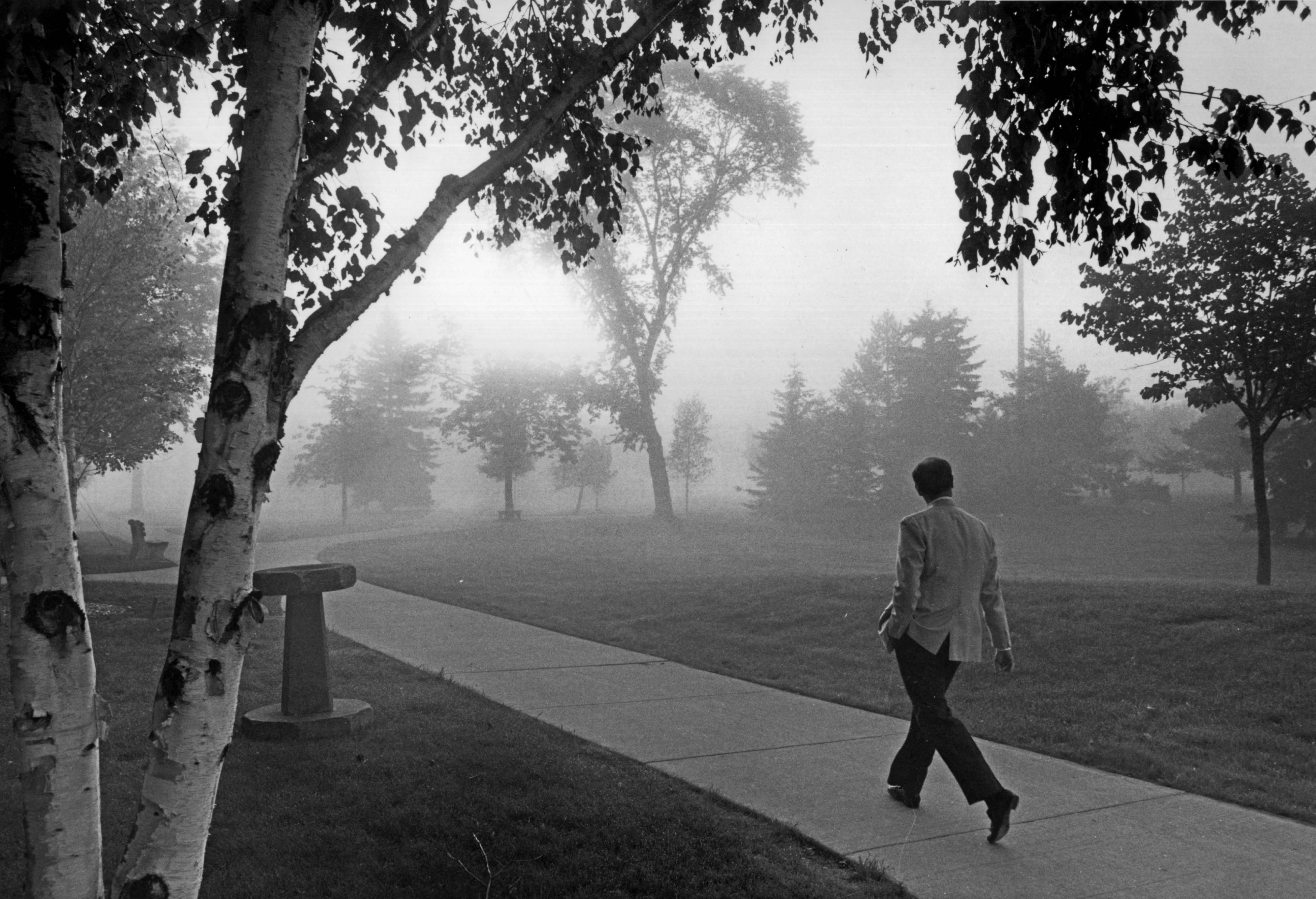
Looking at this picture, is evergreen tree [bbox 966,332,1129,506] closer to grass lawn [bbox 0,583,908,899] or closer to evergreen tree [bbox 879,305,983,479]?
evergreen tree [bbox 879,305,983,479]

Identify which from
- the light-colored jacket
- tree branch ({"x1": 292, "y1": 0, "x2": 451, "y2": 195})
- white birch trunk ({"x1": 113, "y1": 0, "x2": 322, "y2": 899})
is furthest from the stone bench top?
white birch trunk ({"x1": 113, "y1": 0, "x2": 322, "y2": 899})

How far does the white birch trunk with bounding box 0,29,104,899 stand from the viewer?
250cm

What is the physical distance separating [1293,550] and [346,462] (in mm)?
39552

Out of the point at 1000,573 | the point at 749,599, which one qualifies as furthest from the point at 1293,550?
the point at 749,599

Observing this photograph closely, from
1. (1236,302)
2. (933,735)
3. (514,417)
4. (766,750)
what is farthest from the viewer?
(514,417)

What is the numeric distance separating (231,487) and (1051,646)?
8.23 metres

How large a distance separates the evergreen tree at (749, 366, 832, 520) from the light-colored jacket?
120 feet

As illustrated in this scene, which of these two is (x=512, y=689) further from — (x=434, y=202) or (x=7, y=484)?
(x=7, y=484)

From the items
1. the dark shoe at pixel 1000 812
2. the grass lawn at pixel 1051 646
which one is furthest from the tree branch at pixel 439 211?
the grass lawn at pixel 1051 646

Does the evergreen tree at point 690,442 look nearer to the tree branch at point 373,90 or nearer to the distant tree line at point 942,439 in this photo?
the distant tree line at point 942,439

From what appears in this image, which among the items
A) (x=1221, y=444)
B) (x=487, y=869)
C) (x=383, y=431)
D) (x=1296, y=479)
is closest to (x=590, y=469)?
(x=383, y=431)

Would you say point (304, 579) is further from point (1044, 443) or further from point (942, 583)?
point (1044, 443)

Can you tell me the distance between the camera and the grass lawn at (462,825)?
387cm

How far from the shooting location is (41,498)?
8.34 ft
